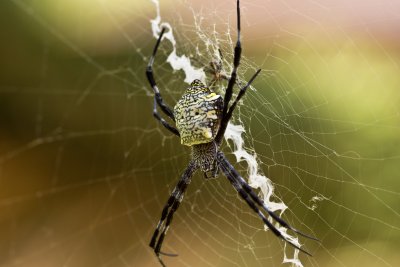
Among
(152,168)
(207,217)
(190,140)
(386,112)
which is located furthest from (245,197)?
(152,168)

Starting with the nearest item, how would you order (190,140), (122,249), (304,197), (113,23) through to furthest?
(190,140) → (304,197) → (122,249) → (113,23)

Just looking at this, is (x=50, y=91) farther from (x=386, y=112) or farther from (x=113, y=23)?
(x=386, y=112)

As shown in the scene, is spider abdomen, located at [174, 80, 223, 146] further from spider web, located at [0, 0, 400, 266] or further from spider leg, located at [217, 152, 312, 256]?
spider web, located at [0, 0, 400, 266]

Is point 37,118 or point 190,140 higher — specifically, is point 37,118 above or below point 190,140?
above

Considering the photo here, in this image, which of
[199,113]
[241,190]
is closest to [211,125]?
[199,113]

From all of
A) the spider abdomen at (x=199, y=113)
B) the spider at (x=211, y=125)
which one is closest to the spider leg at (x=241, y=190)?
the spider at (x=211, y=125)

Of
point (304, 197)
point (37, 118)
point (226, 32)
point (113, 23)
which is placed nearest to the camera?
point (226, 32)

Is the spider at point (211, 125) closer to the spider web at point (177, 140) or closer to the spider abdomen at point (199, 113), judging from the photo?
the spider abdomen at point (199, 113)
